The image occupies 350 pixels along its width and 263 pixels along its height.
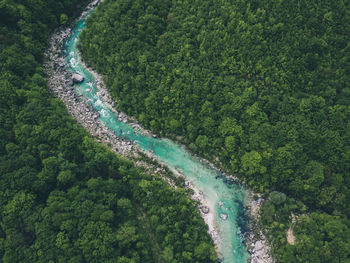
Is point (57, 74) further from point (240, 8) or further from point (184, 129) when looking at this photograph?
point (240, 8)

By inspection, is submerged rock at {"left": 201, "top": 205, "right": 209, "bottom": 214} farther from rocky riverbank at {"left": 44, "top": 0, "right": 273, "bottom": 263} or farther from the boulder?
the boulder

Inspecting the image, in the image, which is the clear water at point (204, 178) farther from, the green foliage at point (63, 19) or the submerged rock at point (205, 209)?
the green foliage at point (63, 19)

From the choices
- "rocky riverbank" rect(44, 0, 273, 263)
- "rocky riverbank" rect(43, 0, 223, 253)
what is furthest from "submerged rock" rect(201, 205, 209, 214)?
"rocky riverbank" rect(43, 0, 223, 253)

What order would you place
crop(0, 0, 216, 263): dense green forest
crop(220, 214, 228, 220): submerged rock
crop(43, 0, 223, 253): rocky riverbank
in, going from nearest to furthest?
1. crop(0, 0, 216, 263): dense green forest
2. crop(220, 214, 228, 220): submerged rock
3. crop(43, 0, 223, 253): rocky riverbank

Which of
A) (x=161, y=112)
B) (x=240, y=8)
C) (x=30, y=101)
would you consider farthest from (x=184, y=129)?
(x=30, y=101)

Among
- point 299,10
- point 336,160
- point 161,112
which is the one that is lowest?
point 336,160

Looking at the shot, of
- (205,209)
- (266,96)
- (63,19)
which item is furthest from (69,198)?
(63,19)

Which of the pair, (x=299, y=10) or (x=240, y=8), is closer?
(x=299, y=10)
